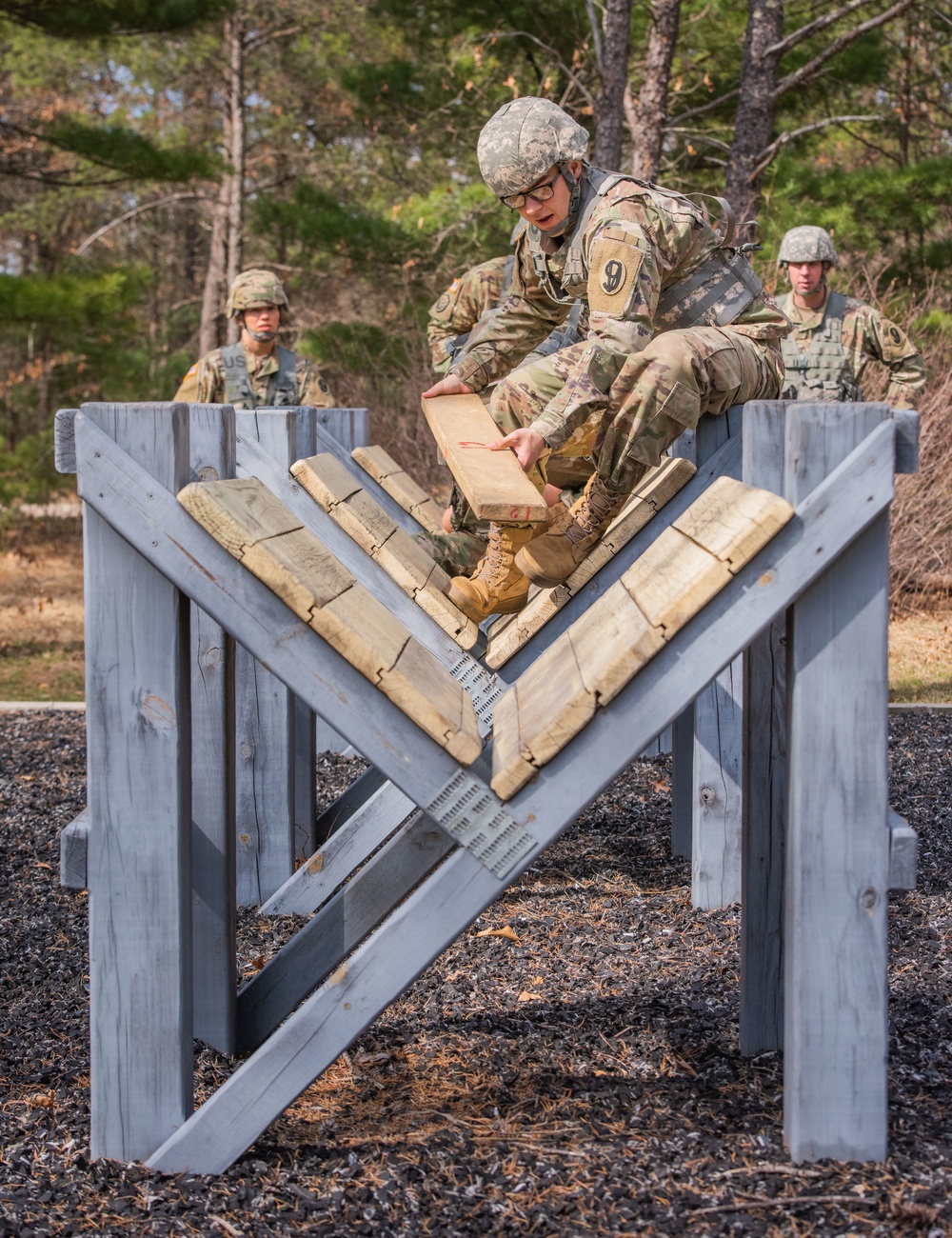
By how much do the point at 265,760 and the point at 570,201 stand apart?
1.99 meters

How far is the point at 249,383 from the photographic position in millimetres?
8586

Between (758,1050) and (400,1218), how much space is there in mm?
1008

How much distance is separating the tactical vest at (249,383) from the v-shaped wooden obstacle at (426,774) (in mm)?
6345

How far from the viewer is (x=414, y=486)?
5758 millimetres

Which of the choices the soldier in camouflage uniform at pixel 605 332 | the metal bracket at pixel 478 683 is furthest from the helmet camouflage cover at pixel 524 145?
the metal bracket at pixel 478 683

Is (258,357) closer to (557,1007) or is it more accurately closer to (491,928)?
(491,928)

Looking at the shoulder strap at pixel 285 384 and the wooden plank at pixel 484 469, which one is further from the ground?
the shoulder strap at pixel 285 384

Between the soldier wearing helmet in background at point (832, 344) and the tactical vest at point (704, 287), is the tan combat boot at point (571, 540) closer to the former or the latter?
the tactical vest at point (704, 287)

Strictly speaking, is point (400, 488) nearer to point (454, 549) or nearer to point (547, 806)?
point (454, 549)

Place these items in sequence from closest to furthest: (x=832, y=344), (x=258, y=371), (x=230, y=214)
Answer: (x=258, y=371)
(x=832, y=344)
(x=230, y=214)

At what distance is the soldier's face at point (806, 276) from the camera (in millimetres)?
8547

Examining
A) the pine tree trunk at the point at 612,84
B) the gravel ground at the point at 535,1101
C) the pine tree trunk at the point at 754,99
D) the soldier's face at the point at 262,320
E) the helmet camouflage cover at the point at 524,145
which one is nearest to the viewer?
the gravel ground at the point at 535,1101

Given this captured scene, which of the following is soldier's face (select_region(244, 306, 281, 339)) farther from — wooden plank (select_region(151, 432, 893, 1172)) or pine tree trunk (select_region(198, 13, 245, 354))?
pine tree trunk (select_region(198, 13, 245, 354))

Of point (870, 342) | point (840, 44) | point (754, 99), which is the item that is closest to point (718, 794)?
point (870, 342)
